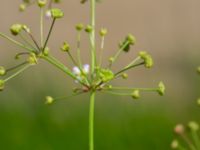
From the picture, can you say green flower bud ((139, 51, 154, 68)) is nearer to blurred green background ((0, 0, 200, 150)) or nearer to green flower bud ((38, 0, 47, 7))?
green flower bud ((38, 0, 47, 7))

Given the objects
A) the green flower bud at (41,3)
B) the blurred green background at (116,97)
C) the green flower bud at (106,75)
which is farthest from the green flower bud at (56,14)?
the blurred green background at (116,97)

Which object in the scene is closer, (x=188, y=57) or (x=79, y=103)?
(x=79, y=103)

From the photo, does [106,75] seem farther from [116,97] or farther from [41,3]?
[116,97]

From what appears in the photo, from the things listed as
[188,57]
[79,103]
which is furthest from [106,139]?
[188,57]

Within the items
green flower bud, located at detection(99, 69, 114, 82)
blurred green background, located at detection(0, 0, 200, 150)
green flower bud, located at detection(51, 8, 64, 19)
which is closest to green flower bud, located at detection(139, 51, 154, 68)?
green flower bud, located at detection(99, 69, 114, 82)

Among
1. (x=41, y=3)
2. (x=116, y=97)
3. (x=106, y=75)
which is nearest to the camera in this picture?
(x=106, y=75)

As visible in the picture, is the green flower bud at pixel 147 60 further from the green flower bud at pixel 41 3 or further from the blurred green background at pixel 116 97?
the blurred green background at pixel 116 97

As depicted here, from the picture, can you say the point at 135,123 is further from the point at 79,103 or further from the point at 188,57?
the point at 188,57

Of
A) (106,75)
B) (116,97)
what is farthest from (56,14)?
(116,97)
